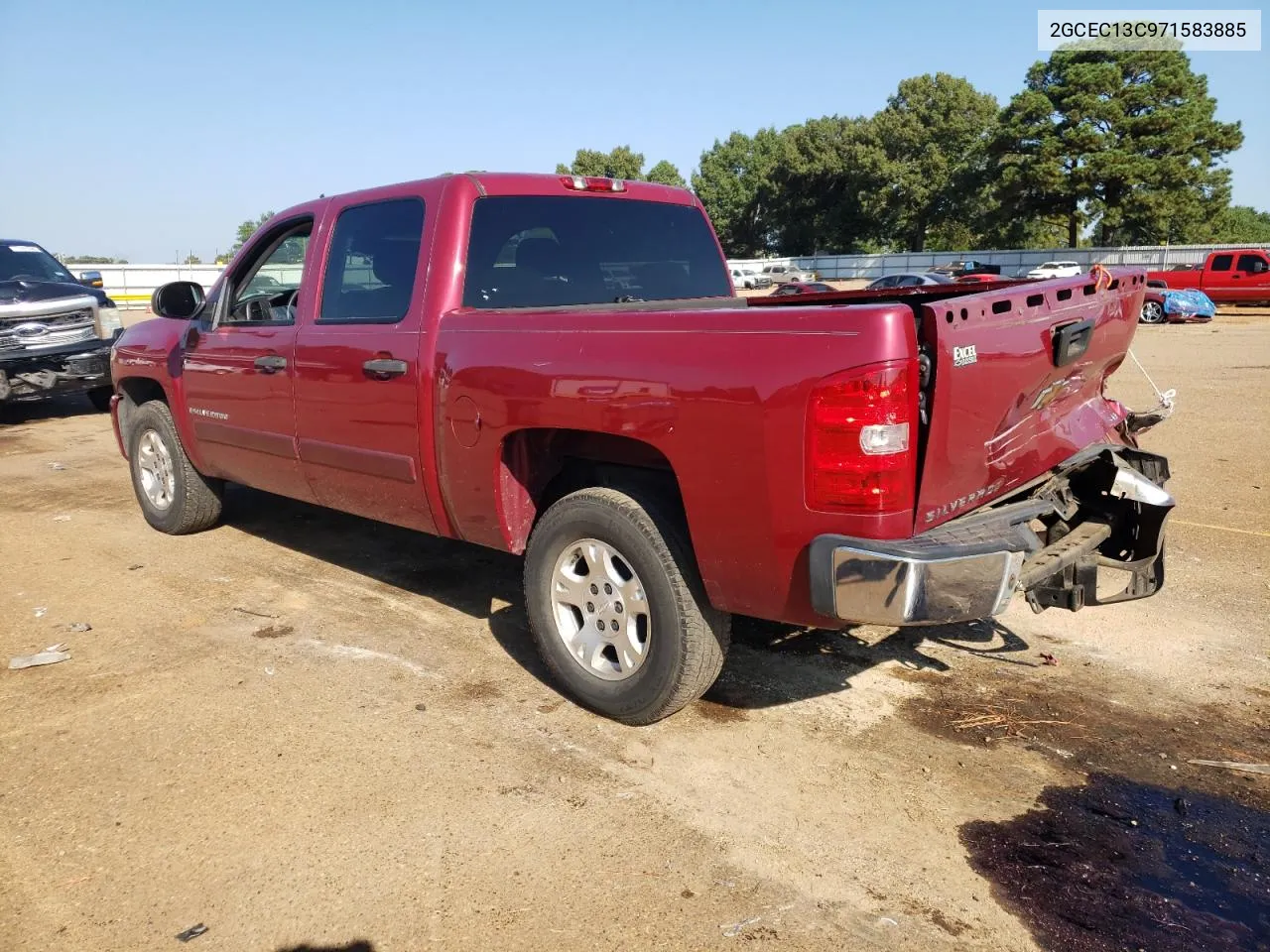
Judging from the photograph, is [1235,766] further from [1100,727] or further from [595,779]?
[595,779]

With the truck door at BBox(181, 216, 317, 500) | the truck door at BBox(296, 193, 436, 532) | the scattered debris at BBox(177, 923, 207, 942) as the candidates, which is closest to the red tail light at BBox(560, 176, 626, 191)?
the truck door at BBox(296, 193, 436, 532)

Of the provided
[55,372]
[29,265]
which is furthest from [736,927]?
[29,265]

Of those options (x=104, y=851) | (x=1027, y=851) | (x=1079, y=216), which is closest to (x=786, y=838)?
(x=1027, y=851)

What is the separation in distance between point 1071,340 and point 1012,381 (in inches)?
15.9

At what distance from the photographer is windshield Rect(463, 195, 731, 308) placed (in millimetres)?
4102

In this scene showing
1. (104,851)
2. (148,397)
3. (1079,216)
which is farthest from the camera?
(1079,216)

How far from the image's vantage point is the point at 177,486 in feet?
19.6

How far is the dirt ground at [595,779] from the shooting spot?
100 inches

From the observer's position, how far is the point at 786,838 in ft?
9.41

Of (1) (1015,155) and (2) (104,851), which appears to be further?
(1) (1015,155)

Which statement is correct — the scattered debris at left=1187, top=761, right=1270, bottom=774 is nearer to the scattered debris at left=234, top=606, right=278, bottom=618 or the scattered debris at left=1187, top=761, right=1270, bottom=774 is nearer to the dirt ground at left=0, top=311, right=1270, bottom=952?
the dirt ground at left=0, top=311, right=1270, bottom=952

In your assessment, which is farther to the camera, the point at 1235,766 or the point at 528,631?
the point at 528,631

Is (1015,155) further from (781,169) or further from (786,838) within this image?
(786,838)

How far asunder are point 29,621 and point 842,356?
4.22 metres
